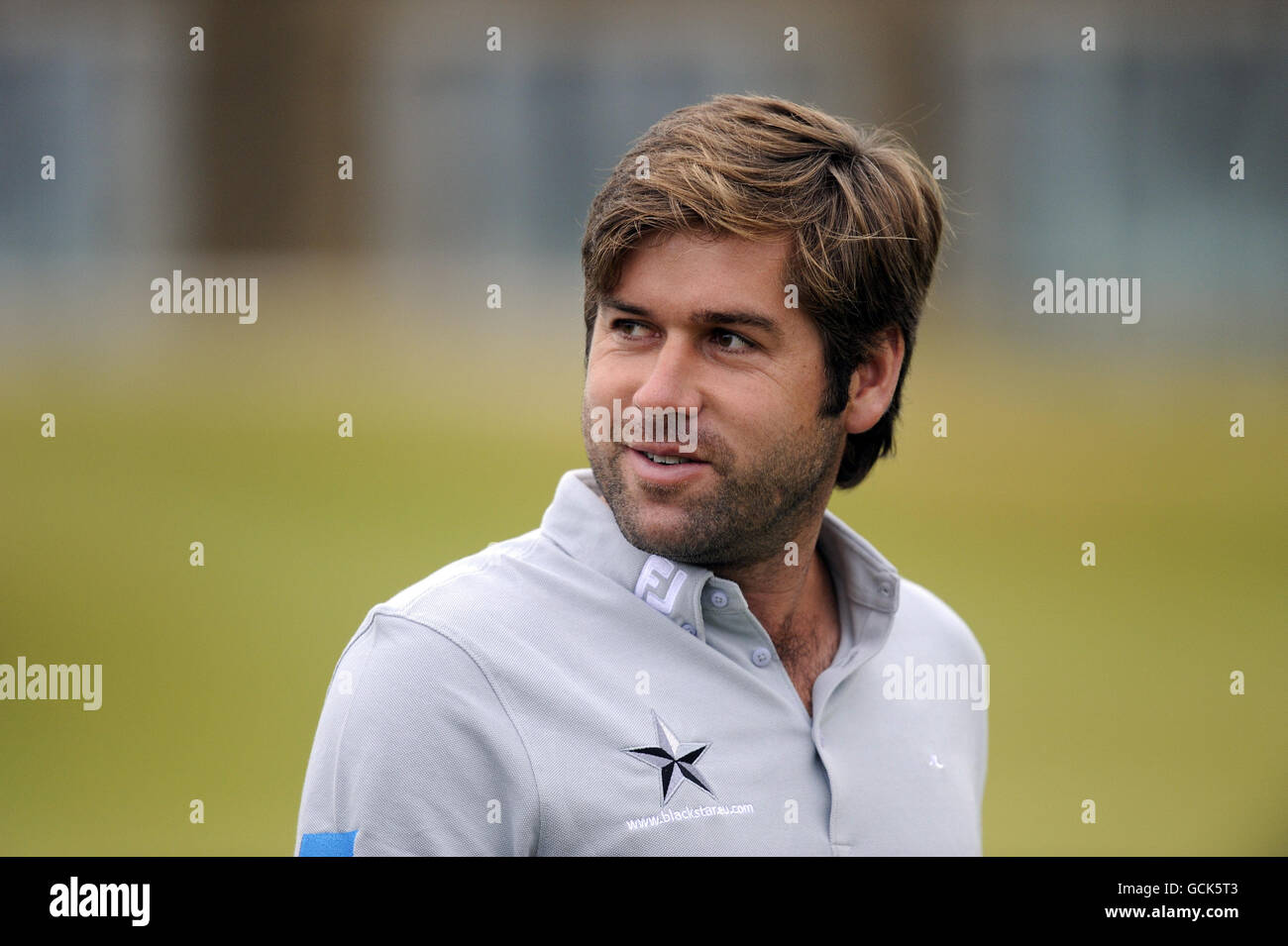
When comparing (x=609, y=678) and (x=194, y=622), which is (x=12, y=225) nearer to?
(x=194, y=622)

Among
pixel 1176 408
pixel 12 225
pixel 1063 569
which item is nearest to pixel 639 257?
pixel 1063 569

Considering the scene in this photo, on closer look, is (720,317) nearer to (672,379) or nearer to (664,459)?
(672,379)

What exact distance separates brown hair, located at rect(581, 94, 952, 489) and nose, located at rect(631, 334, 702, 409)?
9.7 inches

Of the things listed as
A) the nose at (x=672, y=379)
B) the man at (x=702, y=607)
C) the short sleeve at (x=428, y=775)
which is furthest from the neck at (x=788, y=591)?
the short sleeve at (x=428, y=775)

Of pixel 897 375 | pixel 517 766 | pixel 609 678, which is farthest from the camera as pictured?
pixel 897 375

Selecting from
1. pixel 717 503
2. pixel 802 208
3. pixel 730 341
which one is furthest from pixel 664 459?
pixel 802 208

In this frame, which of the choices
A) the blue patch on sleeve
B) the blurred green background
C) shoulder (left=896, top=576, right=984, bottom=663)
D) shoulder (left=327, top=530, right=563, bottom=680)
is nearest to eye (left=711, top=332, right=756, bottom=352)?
shoulder (left=327, top=530, right=563, bottom=680)

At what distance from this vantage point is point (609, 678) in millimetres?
2229

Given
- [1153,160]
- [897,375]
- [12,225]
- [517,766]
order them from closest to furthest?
[517,766]
[897,375]
[1153,160]
[12,225]

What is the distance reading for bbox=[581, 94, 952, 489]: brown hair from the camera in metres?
2.48

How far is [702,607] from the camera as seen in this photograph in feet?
7.86

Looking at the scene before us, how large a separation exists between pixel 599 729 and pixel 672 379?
69 centimetres

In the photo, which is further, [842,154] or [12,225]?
[12,225]
